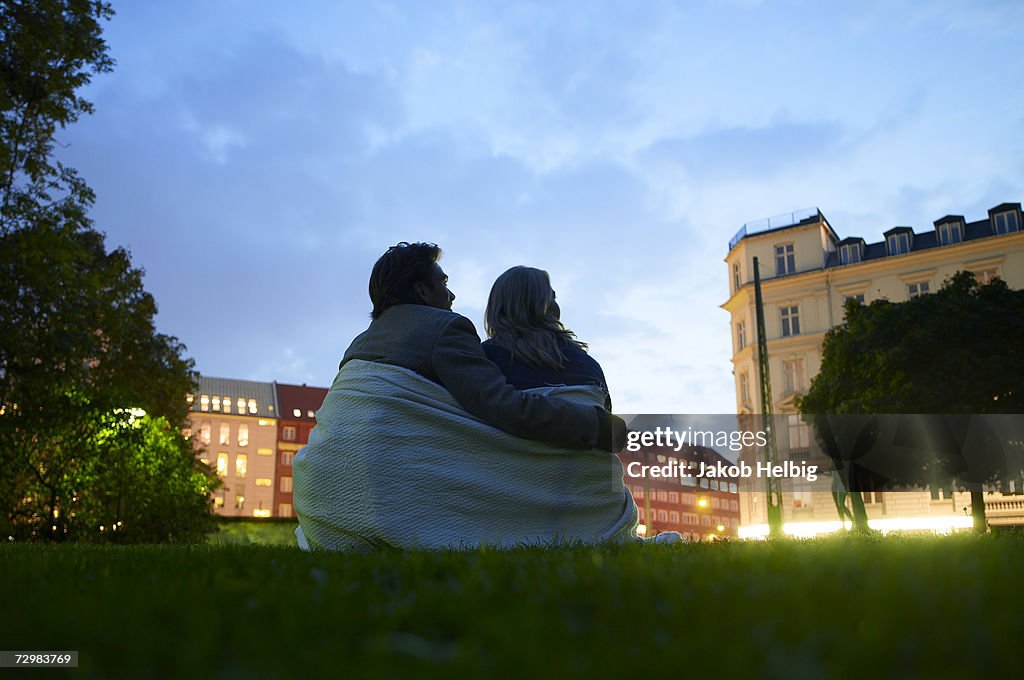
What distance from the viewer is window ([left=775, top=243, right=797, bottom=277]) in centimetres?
4834

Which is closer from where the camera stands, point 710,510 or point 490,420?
point 490,420

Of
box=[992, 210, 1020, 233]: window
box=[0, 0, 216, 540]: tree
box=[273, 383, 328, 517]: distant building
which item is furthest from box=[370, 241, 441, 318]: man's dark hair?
box=[273, 383, 328, 517]: distant building

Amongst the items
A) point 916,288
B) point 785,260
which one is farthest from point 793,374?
point 916,288

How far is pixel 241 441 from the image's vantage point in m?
88.4

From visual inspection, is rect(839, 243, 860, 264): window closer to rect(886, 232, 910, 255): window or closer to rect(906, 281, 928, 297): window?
rect(886, 232, 910, 255): window

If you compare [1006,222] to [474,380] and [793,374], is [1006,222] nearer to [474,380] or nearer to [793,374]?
[793,374]

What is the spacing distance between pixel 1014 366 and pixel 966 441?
9.72ft

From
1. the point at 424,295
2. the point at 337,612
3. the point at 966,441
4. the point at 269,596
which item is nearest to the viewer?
the point at 337,612

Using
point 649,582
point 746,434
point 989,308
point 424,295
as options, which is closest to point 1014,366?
point 989,308

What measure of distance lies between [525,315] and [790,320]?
4595 centimetres

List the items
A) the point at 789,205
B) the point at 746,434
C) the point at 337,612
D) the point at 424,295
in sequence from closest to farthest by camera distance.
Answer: the point at 337,612, the point at 424,295, the point at 746,434, the point at 789,205

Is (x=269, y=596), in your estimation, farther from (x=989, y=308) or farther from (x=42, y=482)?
(x=989, y=308)

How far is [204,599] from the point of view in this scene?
1.76 m

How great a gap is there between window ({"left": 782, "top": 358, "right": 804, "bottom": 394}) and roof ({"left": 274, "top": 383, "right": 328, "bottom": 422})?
56.8 metres
